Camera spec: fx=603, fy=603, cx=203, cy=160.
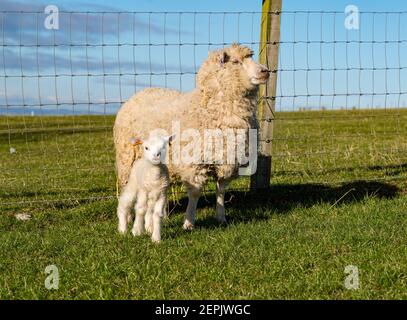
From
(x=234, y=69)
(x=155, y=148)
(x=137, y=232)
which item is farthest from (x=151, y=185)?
(x=234, y=69)

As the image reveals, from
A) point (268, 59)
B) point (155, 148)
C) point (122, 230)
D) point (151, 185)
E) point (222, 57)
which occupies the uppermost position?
point (222, 57)

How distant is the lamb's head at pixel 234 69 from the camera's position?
6086mm

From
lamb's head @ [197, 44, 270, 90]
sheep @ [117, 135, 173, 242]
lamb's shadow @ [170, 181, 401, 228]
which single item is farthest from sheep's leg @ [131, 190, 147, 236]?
lamb's head @ [197, 44, 270, 90]

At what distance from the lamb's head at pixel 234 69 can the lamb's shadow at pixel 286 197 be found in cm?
149

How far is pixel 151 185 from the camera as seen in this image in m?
5.38

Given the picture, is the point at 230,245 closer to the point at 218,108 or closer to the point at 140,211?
the point at 140,211

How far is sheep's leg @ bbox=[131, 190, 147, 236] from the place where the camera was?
18.1 feet

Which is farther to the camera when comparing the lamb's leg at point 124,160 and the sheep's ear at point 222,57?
→ the lamb's leg at point 124,160

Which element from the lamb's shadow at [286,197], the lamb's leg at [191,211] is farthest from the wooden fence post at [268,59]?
the lamb's leg at [191,211]

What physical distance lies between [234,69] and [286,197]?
243 cm

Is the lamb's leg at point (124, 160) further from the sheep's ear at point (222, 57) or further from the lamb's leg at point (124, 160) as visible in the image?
the sheep's ear at point (222, 57)

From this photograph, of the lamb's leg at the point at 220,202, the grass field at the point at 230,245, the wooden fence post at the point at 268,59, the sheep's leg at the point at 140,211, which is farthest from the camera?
the wooden fence post at the point at 268,59

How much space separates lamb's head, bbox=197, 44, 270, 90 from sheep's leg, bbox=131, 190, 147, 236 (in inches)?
58.0
